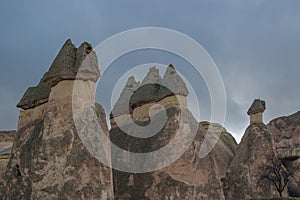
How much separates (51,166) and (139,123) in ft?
14.2

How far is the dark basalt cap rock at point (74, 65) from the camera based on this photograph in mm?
9047

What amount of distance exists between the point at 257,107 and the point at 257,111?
0.53 feet

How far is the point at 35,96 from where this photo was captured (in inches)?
438

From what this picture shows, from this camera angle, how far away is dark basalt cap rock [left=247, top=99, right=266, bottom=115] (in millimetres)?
17562

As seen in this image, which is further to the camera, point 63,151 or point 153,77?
point 153,77

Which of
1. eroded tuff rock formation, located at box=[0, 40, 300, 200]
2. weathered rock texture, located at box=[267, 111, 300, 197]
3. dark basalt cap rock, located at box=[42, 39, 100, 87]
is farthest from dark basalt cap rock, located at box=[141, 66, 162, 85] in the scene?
weathered rock texture, located at box=[267, 111, 300, 197]

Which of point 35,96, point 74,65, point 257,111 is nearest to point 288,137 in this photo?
point 257,111

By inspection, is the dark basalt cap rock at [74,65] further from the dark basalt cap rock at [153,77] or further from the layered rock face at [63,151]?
the dark basalt cap rock at [153,77]

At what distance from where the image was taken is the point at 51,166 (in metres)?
8.21

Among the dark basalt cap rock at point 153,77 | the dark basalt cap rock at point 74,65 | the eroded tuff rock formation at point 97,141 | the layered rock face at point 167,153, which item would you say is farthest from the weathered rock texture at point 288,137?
the dark basalt cap rock at point 74,65

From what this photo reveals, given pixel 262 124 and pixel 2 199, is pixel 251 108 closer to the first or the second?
pixel 262 124

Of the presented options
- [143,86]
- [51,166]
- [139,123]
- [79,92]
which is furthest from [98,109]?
[143,86]

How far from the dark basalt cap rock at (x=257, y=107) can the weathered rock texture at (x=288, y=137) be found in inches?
217

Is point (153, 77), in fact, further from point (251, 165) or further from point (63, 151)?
point (63, 151)
